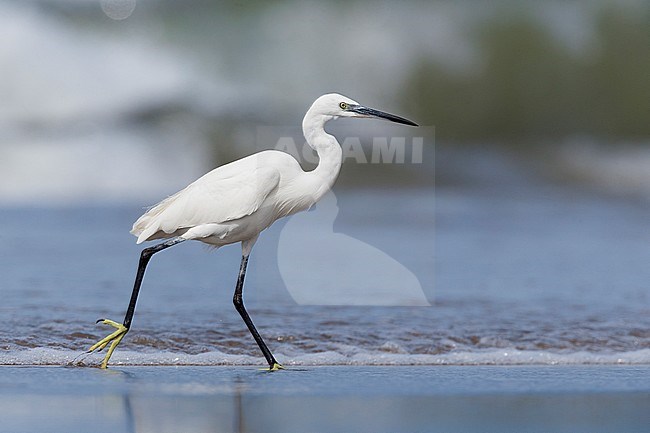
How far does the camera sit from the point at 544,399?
272cm

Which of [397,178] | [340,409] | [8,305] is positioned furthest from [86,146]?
[340,409]

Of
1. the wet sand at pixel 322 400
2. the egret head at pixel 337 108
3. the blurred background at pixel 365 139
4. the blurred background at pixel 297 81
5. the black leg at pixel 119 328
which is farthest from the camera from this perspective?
the blurred background at pixel 297 81

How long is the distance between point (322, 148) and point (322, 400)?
0.94 metres

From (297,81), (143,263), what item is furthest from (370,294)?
(297,81)

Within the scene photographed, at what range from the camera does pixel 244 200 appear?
128 inches

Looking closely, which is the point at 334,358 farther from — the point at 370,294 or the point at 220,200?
the point at 370,294

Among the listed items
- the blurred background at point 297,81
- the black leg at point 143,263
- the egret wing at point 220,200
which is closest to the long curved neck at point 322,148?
the egret wing at point 220,200

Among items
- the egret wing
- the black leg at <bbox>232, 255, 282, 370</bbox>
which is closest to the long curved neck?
the egret wing

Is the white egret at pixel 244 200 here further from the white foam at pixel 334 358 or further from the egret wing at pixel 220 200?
the white foam at pixel 334 358

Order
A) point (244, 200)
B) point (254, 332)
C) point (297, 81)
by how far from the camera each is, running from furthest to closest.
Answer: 1. point (297, 81)
2. point (254, 332)
3. point (244, 200)

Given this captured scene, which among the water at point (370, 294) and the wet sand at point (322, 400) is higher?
the water at point (370, 294)

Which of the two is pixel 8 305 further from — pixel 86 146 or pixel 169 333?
pixel 86 146

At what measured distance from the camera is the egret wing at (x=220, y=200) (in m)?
3.25

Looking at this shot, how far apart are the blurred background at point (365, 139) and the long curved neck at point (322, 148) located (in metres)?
0.91
